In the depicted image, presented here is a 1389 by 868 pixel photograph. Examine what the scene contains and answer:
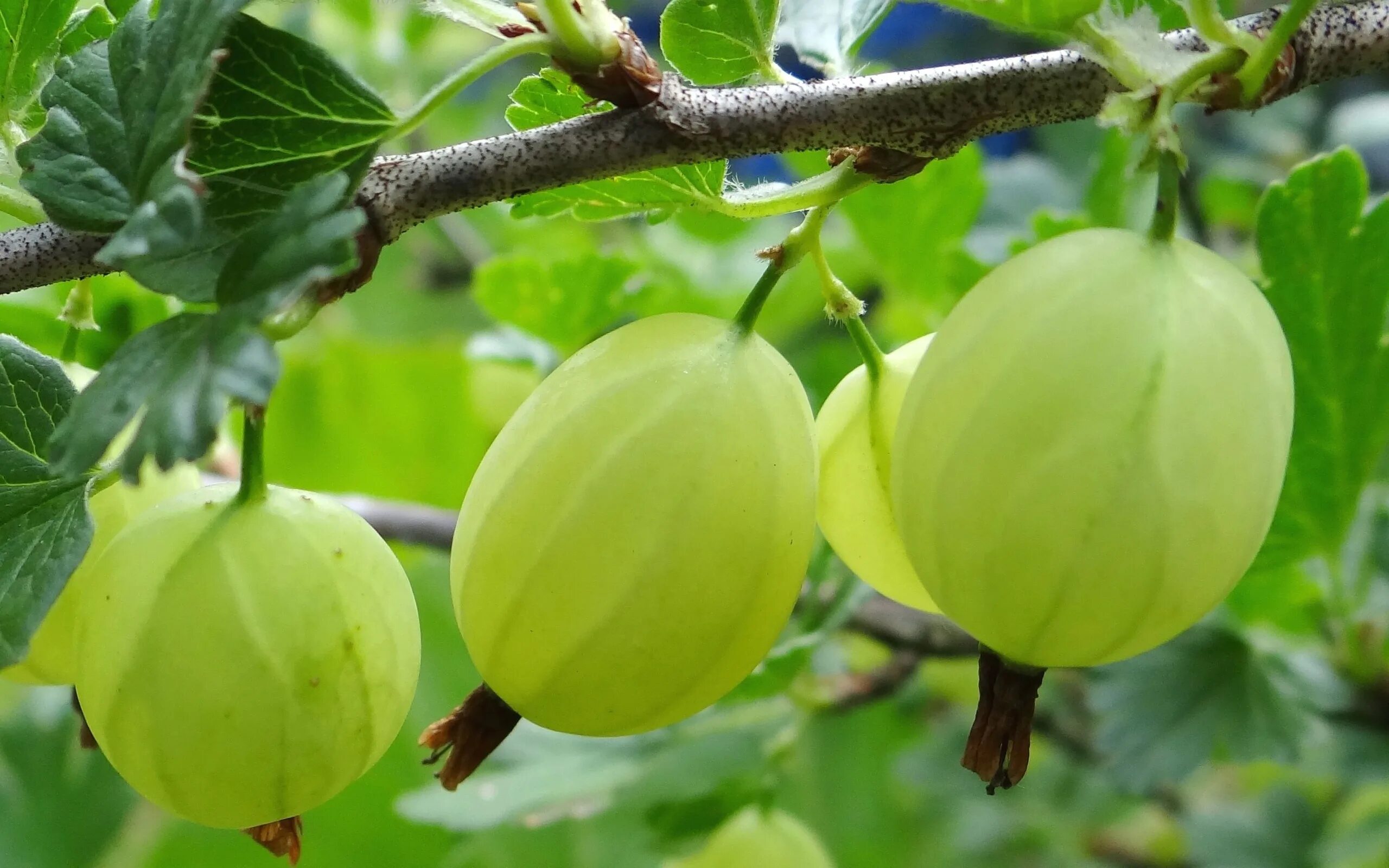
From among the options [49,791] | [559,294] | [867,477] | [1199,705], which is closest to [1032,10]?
[867,477]

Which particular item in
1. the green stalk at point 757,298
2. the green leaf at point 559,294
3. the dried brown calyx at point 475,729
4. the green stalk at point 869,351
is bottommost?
the green leaf at point 559,294

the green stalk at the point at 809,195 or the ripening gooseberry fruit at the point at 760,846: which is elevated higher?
the green stalk at the point at 809,195

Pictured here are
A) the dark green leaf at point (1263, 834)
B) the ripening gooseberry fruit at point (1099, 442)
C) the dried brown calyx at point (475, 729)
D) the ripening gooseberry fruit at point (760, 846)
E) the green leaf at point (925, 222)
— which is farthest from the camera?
the dark green leaf at point (1263, 834)

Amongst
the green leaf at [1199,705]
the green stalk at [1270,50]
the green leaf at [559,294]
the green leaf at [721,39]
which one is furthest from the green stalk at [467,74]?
the green leaf at [1199,705]

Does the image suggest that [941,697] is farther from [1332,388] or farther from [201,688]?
[201,688]

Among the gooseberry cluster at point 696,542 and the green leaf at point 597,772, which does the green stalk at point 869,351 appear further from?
the green leaf at point 597,772

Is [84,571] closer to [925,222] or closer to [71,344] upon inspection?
[71,344]
